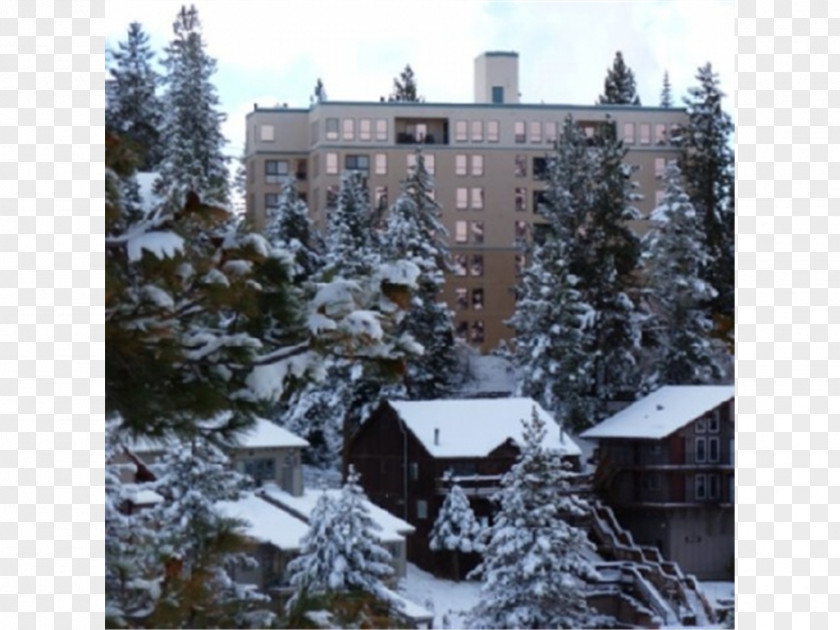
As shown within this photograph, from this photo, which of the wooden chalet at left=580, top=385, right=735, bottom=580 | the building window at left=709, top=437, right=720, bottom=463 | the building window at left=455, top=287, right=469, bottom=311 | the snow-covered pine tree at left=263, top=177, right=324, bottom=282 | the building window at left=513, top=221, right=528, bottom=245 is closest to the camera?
the snow-covered pine tree at left=263, top=177, right=324, bottom=282

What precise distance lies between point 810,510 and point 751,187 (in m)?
0.73

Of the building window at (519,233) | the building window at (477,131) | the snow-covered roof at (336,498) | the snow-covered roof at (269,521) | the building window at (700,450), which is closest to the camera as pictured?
the building window at (477,131)

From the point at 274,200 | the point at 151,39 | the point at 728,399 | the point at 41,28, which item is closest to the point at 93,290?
the point at 41,28

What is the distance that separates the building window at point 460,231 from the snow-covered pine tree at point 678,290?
0.96 meters

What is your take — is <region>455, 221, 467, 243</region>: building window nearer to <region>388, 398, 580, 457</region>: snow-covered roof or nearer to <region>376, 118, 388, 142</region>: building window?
<region>376, 118, 388, 142</region>: building window

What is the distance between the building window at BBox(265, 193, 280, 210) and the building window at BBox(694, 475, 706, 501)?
454 cm

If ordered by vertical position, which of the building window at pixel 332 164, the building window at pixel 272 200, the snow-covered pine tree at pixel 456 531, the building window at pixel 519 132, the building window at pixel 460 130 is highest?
the building window at pixel 519 132

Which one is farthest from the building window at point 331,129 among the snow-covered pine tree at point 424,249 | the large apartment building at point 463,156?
the snow-covered pine tree at point 424,249

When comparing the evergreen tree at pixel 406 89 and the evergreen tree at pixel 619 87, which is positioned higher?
the evergreen tree at pixel 619 87

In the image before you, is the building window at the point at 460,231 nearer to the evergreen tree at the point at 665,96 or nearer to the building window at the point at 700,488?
the evergreen tree at the point at 665,96

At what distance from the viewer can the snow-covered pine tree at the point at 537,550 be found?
1114cm

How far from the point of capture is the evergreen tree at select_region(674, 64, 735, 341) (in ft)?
22.3

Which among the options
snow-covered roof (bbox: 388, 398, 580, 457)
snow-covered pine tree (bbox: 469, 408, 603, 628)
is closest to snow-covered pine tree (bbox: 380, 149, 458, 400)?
snow-covered roof (bbox: 388, 398, 580, 457)

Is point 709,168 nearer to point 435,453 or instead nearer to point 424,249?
point 424,249
